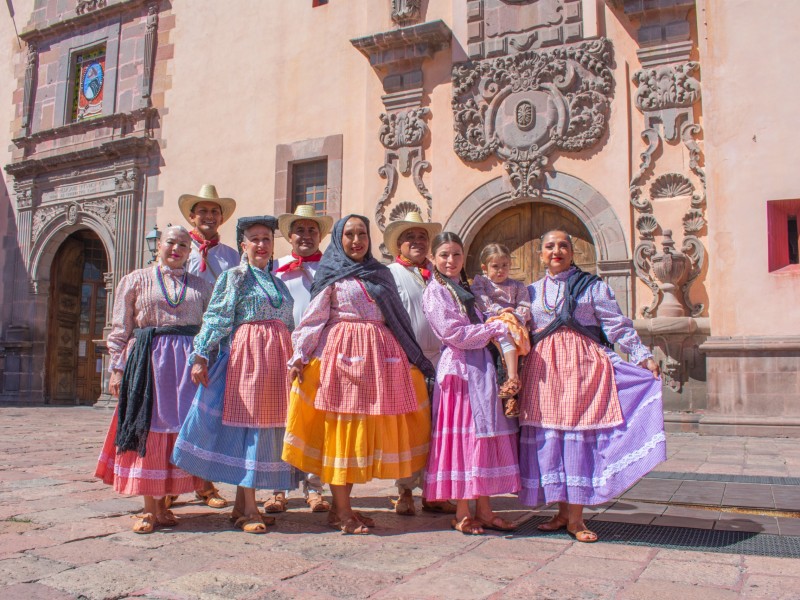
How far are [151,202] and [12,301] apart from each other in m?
4.31

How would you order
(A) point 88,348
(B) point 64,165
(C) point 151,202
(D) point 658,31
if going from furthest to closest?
(A) point 88,348 < (B) point 64,165 < (C) point 151,202 < (D) point 658,31

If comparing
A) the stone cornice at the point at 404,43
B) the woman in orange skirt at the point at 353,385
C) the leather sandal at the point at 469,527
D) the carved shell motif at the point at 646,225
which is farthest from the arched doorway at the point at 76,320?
the leather sandal at the point at 469,527

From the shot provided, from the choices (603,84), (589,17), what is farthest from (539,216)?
(589,17)

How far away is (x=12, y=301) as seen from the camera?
1572cm

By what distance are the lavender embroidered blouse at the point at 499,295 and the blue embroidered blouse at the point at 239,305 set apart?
3.63 feet

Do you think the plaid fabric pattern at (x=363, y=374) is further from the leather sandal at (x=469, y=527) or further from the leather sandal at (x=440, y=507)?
the leather sandal at (x=440, y=507)

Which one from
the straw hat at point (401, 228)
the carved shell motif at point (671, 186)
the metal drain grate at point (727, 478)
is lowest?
the metal drain grate at point (727, 478)

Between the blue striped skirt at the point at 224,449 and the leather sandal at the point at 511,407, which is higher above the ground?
the leather sandal at the point at 511,407

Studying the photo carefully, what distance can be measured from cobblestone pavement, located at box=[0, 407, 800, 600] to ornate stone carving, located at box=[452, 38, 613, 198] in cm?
578

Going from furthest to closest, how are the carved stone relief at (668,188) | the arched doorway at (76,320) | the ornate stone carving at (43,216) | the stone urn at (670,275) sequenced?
the arched doorway at (76,320), the ornate stone carving at (43,216), the carved stone relief at (668,188), the stone urn at (670,275)

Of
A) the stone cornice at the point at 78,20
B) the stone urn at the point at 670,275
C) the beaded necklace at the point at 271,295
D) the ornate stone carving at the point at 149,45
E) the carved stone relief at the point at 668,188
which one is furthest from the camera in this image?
the stone cornice at the point at 78,20

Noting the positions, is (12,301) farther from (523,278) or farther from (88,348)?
(523,278)

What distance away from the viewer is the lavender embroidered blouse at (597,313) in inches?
154

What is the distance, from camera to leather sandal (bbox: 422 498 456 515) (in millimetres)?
4438
